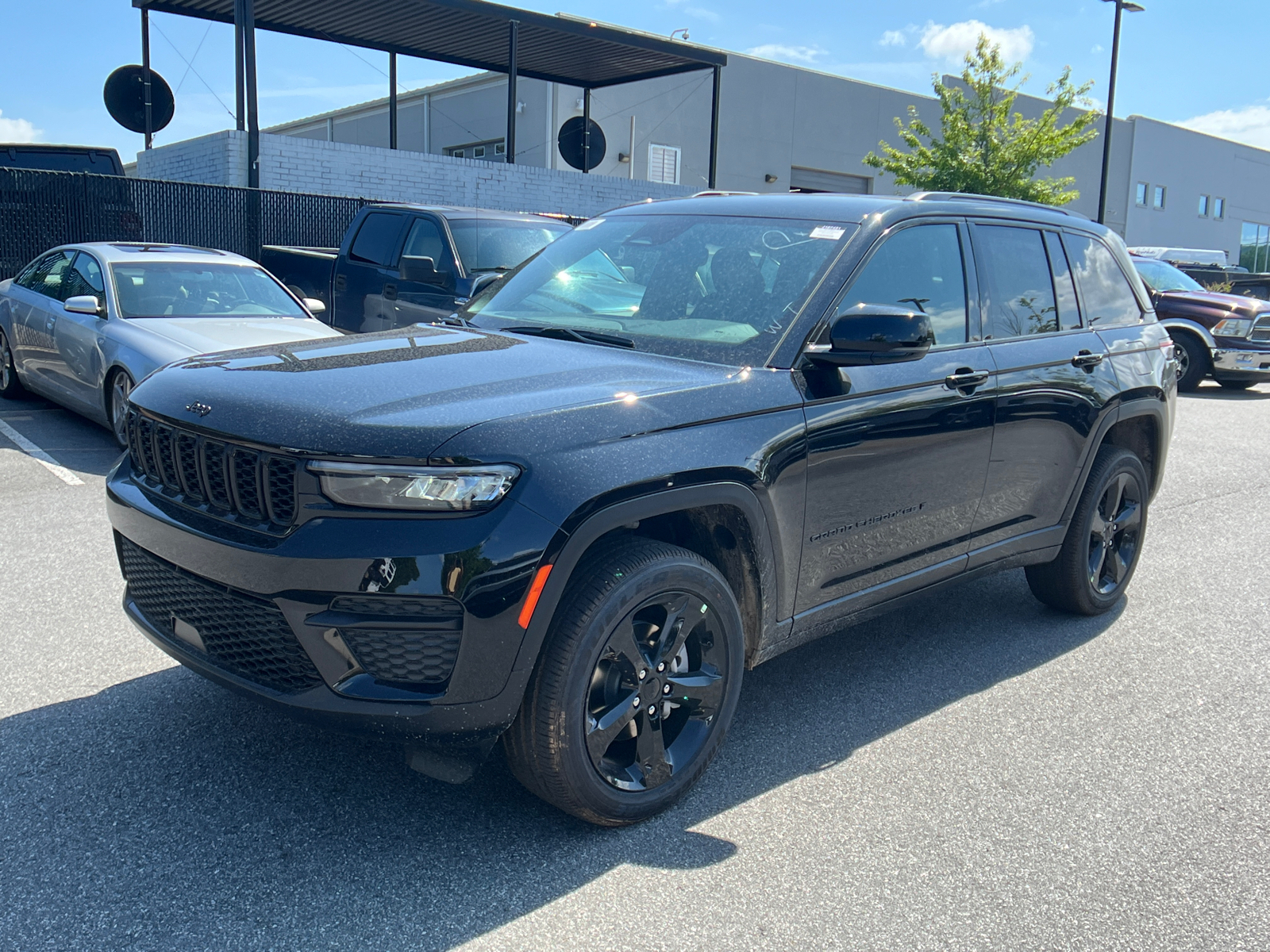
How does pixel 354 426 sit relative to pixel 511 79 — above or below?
below

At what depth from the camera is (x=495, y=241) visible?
392 inches

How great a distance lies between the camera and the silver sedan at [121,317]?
25.3ft

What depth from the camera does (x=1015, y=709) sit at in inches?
162

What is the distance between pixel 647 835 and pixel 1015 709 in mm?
1734

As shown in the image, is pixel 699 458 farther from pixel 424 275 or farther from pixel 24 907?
pixel 424 275

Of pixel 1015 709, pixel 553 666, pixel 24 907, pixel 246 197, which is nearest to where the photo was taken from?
pixel 24 907

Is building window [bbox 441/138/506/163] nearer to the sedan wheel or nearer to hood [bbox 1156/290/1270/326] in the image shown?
hood [bbox 1156/290/1270/326]

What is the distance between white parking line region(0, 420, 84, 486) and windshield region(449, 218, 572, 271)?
3696 millimetres

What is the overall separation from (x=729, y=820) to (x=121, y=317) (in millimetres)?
6718

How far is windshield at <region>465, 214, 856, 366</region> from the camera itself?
3.60 meters

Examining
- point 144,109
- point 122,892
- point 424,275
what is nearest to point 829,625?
point 122,892

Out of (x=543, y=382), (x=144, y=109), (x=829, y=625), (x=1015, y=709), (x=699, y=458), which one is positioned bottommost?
(x=1015, y=709)

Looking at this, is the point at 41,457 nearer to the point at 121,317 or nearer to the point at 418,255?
the point at 121,317

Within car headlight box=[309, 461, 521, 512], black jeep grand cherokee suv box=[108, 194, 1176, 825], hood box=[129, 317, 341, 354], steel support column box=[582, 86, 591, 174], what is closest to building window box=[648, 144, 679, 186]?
steel support column box=[582, 86, 591, 174]
